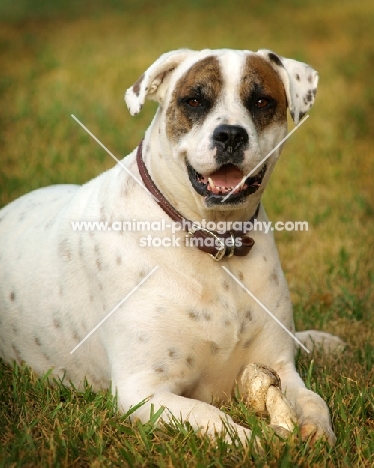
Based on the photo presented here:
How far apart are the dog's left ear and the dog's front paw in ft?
4.83

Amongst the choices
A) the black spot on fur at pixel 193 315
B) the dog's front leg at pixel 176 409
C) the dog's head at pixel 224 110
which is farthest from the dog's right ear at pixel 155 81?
the dog's front leg at pixel 176 409

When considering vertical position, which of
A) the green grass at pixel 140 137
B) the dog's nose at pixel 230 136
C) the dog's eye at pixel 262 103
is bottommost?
the green grass at pixel 140 137

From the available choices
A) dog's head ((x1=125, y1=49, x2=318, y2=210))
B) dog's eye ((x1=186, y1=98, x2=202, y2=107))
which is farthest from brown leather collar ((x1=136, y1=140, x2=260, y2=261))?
dog's eye ((x1=186, y1=98, x2=202, y2=107))

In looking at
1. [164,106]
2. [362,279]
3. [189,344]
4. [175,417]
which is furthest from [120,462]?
[362,279]

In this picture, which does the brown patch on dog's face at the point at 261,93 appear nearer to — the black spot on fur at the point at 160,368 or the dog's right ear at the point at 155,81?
the dog's right ear at the point at 155,81

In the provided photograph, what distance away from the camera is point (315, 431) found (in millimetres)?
3633

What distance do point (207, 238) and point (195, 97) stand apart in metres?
0.66

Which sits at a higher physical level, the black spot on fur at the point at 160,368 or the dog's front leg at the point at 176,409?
the black spot on fur at the point at 160,368

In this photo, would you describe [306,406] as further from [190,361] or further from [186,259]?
[186,259]

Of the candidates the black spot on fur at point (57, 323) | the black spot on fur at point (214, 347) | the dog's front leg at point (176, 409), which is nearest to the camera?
the dog's front leg at point (176, 409)

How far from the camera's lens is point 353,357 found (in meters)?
4.83

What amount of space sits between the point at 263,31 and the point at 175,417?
11.3 metres

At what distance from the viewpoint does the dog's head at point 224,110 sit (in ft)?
12.9

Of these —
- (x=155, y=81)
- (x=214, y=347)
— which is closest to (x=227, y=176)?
(x=155, y=81)
